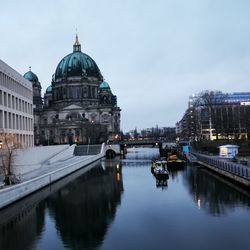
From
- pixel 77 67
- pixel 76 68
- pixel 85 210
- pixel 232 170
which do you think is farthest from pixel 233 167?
pixel 77 67

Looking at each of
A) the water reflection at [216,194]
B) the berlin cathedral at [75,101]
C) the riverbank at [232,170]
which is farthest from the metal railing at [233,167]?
the berlin cathedral at [75,101]

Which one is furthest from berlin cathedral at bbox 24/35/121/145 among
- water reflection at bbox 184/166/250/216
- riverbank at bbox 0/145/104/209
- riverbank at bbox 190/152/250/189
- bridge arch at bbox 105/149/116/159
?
water reflection at bbox 184/166/250/216

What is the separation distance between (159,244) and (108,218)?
7.85m

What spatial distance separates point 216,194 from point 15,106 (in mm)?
34672

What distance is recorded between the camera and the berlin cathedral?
15150cm

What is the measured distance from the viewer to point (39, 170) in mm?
54406

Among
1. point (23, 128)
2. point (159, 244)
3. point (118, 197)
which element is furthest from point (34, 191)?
point (23, 128)

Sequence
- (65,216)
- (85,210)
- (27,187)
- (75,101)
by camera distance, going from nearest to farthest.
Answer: (65,216)
(85,210)
(27,187)
(75,101)

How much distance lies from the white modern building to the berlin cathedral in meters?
74.2

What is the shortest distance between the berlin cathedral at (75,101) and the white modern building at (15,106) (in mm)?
74154

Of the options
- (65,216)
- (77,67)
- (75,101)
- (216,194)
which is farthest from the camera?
(77,67)

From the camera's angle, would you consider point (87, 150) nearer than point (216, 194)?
No

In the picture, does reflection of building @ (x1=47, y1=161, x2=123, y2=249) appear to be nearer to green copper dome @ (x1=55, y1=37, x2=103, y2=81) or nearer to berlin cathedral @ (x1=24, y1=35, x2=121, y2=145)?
berlin cathedral @ (x1=24, y1=35, x2=121, y2=145)

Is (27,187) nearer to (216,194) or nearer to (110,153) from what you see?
(216,194)
